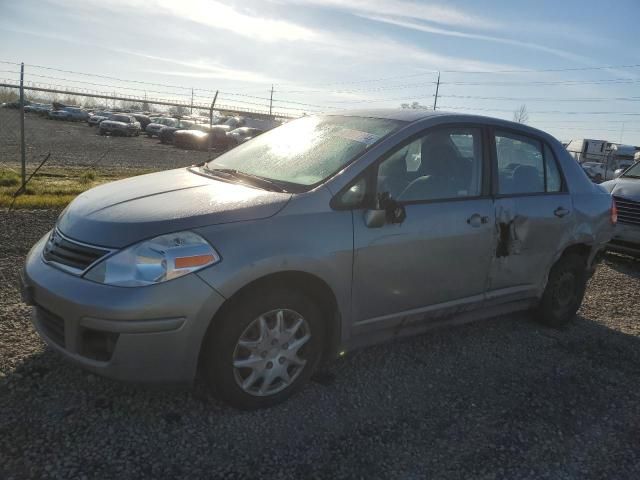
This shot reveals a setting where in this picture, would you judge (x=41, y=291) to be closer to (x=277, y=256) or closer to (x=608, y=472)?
(x=277, y=256)

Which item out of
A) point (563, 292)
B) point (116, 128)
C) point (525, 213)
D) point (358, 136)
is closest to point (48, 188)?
point (358, 136)

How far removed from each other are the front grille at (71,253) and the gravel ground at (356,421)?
76 cm

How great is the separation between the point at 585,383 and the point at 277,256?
2.53 meters

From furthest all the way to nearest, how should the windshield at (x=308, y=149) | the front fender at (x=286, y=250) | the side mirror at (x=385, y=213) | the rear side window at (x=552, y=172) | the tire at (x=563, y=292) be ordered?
the tire at (x=563, y=292) < the rear side window at (x=552, y=172) < the windshield at (x=308, y=149) < the side mirror at (x=385, y=213) < the front fender at (x=286, y=250)

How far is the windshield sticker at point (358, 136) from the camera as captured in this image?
330 cm

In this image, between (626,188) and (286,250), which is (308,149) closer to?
(286,250)

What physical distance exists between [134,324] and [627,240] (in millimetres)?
6901

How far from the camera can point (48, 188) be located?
8.40m

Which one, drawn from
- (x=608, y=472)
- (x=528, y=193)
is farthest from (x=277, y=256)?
(x=528, y=193)

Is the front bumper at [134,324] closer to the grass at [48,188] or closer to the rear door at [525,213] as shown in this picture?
the rear door at [525,213]

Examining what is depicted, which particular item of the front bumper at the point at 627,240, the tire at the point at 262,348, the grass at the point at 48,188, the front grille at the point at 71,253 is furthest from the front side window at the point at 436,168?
the grass at the point at 48,188

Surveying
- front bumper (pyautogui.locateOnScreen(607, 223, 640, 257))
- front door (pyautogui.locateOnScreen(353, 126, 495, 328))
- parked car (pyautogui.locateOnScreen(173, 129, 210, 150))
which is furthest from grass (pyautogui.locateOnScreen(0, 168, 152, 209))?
parked car (pyautogui.locateOnScreen(173, 129, 210, 150))

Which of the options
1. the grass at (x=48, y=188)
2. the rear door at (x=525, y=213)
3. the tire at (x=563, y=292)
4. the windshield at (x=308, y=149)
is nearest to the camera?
the windshield at (x=308, y=149)

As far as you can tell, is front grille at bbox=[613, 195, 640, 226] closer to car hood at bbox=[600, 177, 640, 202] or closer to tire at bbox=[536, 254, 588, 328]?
car hood at bbox=[600, 177, 640, 202]
